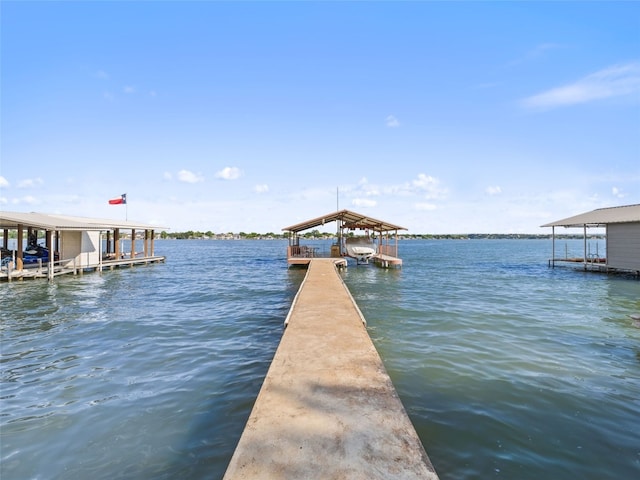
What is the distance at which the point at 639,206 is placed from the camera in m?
26.5

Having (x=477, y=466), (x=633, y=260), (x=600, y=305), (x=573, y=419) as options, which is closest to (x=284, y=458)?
(x=477, y=466)

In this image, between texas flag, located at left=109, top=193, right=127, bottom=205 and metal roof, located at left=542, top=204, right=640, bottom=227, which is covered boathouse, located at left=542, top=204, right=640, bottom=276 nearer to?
metal roof, located at left=542, top=204, right=640, bottom=227

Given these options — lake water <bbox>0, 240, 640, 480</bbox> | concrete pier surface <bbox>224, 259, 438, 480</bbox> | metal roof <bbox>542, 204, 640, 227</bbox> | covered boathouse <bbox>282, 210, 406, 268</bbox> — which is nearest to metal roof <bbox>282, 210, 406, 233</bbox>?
covered boathouse <bbox>282, 210, 406, 268</bbox>

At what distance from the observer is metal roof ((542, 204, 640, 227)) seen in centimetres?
2316

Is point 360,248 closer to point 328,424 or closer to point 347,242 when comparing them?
point 347,242

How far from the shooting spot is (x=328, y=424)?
368 centimetres

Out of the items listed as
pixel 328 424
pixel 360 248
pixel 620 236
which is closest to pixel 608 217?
pixel 620 236

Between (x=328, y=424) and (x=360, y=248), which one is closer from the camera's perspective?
(x=328, y=424)

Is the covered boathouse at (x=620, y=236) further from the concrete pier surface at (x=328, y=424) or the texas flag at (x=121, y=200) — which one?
the texas flag at (x=121, y=200)

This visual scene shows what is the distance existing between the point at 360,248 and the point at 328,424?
28.5m

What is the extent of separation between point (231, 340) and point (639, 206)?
1282 inches

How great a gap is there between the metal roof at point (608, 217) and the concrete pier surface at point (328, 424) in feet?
84.3

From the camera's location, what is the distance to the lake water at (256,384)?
4.43 m

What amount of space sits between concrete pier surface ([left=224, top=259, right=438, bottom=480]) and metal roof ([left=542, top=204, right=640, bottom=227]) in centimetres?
2568
